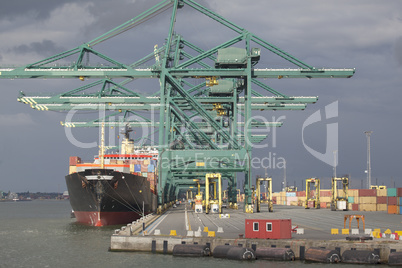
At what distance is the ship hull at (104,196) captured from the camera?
48438 millimetres

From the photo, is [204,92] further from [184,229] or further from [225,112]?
[184,229]

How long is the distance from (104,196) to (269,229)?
24045 millimetres

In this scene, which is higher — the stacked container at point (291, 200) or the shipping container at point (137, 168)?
the shipping container at point (137, 168)

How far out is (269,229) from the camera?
1105 inches

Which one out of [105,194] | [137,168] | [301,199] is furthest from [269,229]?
[301,199]

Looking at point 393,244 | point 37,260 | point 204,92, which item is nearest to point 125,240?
point 37,260

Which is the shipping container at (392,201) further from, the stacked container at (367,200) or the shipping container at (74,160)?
the shipping container at (74,160)

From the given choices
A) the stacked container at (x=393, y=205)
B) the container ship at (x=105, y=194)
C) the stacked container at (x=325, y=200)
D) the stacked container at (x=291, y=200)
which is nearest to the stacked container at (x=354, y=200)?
the stacked container at (x=325, y=200)

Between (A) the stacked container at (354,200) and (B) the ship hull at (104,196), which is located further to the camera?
(A) the stacked container at (354,200)

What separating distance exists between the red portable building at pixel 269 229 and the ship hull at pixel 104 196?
19.2 m

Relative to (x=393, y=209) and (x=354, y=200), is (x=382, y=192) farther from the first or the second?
(x=393, y=209)

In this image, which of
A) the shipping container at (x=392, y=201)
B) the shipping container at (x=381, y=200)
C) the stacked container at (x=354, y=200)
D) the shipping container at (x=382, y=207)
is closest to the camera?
the shipping container at (x=392, y=201)

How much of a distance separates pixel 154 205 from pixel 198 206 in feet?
39.9

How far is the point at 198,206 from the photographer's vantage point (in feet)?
194
